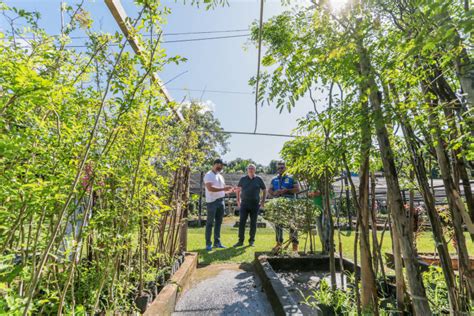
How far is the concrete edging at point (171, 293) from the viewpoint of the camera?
1.79 metres

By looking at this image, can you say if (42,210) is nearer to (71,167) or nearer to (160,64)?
(71,167)

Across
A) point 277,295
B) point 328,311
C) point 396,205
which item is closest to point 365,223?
point 396,205

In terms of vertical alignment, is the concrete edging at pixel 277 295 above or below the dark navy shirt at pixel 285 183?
below

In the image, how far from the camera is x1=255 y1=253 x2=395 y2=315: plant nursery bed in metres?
2.03

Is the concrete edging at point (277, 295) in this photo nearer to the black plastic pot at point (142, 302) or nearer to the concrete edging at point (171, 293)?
the concrete edging at point (171, 293)

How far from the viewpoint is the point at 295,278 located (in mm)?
3227

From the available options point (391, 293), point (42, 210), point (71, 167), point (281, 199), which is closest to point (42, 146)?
point (71, 167)

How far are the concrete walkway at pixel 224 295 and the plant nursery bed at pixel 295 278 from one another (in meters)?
0.12

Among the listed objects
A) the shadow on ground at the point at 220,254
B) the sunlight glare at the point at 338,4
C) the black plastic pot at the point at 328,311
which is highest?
the sunlight glare at the point at 338,4

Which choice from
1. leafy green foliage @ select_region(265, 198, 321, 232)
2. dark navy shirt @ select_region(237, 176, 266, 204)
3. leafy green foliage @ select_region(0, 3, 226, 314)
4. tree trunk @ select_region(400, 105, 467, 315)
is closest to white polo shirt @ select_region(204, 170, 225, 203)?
dark navy shirt @ select_region(237, 176, 266, 204)

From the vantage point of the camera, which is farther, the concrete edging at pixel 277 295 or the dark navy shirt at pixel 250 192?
Answer: the dark navy shirt at pixel 250 192

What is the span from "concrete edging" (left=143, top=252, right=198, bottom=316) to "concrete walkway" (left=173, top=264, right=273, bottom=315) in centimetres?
10

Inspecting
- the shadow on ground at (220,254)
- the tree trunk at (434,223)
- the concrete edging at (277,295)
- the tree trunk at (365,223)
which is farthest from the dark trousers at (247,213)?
the tree trunk at (434,223)

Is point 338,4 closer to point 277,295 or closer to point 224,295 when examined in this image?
point 277,295
